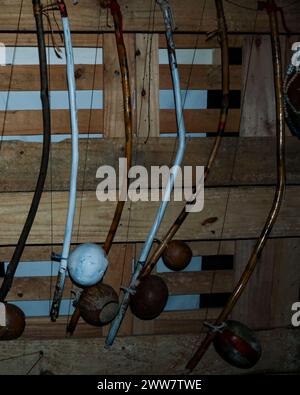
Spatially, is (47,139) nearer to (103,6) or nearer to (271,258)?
(103,6)

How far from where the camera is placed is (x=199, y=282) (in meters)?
2.66

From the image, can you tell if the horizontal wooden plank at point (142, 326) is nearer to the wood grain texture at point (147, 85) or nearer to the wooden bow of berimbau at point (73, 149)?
the wooden bow of berimbau at point (73, 149)

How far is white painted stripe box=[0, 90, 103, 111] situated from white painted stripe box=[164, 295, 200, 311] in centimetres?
119


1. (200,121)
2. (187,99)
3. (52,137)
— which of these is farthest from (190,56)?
(52,137)

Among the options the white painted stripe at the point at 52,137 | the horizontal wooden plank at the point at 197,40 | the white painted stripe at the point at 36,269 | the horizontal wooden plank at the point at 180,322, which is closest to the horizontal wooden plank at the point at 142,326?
the horizontal wooden plank at the point at 180,322

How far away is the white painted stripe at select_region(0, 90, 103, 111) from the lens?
7.54 feet

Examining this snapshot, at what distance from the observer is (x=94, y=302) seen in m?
2.17

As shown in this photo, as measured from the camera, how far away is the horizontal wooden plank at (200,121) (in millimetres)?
2414

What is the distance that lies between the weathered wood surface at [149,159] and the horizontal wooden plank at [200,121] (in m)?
0.06

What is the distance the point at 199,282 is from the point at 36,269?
919mm

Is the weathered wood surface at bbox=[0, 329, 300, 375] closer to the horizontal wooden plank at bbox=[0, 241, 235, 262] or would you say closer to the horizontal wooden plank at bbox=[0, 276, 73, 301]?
the horizontal wooden plank at bbox=[0, 276, 73, 301]

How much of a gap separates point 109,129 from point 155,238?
0.60 m

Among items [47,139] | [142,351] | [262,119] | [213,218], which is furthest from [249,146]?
[142,351]

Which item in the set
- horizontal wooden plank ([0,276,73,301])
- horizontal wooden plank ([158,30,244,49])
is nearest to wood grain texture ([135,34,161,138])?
horizontal wooden plank ([158,30,244,49])
